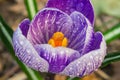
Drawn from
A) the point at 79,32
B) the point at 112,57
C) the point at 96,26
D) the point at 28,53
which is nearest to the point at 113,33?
the point at 112,57

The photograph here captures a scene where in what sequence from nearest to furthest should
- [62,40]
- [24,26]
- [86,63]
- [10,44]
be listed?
[86,63], [24,26], [62,40], [10,44]

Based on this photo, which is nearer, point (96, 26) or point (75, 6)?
point (75, 6)

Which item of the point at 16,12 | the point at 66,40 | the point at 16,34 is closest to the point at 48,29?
the point at 66,40

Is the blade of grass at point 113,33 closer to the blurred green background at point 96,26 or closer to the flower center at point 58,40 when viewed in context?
the flower center at point 58,40

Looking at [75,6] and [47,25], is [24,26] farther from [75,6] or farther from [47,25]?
[75,6]

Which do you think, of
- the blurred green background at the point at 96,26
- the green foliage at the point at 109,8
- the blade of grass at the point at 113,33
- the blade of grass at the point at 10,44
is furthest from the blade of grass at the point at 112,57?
the green foliage at the point at 109,8

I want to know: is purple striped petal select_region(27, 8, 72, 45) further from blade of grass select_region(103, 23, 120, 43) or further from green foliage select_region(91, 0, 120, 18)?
green foliage select_region(91, 0, 120, 18)

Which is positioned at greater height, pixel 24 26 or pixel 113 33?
pixel 24 26
